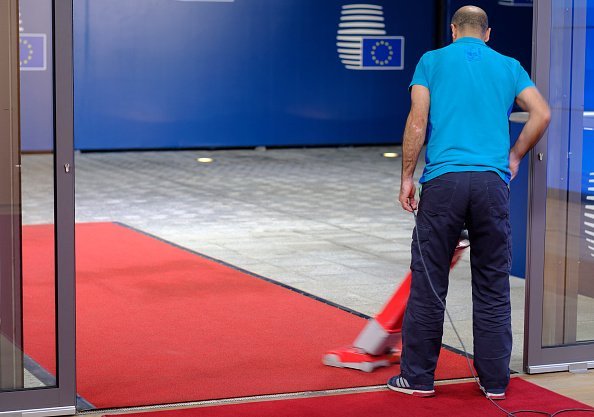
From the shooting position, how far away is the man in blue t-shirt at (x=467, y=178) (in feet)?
13.5

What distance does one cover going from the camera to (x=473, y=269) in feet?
14.0

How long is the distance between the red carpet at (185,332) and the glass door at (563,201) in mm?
435

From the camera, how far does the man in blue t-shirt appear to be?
410 cm

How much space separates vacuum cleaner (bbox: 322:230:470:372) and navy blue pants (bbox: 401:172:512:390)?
1.16 feet

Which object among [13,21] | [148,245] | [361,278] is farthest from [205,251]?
[13,21]

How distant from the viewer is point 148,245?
7926 mm

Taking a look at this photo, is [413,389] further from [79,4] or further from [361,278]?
[79,4]

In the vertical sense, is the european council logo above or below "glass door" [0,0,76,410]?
above

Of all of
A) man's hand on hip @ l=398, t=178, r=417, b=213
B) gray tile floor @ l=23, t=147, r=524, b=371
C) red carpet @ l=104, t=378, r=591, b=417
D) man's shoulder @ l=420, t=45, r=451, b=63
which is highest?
man's shoulder @ l=420, t=45, r=451, b=63

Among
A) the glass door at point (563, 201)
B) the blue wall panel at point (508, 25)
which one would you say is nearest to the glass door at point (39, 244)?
the glass door at point (563, 201)

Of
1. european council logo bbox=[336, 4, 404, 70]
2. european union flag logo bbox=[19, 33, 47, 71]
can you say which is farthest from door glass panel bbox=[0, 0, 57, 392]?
european council logo bbox=[336, 4, 404, 70]

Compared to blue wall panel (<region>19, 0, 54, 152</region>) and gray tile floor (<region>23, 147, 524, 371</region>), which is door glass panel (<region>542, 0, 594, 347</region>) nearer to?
gray tile floor (<region>23, 147, 524, 371</region>)

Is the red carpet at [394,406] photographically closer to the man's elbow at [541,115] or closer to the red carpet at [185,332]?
the red carpet at [185,332]

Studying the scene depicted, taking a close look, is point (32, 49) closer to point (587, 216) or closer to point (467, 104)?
point (467, 104)
